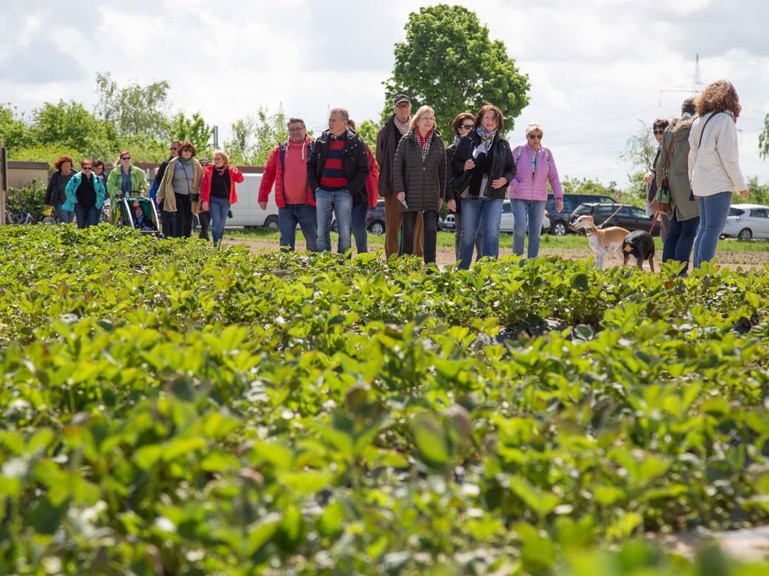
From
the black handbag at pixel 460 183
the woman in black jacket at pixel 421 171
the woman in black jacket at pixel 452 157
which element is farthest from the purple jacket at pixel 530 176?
the woman in black jacket at pixel 421 171

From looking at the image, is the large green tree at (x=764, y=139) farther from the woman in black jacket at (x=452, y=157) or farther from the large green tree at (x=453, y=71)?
the woman in black jacket at (x=452, y=157)

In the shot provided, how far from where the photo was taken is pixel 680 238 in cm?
988

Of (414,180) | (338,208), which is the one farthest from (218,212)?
(414,180)

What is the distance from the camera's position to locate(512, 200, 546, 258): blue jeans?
1120cm

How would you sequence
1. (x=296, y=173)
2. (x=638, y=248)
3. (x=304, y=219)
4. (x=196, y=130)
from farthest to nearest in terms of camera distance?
(x=196, y=130)
(x=638, y=248)
(x=304, y=219)
(x=296, y=173)

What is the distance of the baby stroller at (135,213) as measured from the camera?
18.2m

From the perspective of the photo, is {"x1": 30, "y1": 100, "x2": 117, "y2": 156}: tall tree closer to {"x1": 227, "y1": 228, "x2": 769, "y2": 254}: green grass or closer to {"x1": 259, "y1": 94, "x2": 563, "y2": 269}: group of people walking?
{"x1": 227, "y1": 228, "x2": 769, "y2": 254}: green grass

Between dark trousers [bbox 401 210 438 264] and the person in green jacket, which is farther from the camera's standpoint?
the person in green jacket

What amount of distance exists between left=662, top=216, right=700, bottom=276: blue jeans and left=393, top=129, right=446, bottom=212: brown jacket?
2.44 metres

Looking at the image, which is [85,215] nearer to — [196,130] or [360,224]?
[360,224]

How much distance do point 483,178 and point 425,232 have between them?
0.86 metres

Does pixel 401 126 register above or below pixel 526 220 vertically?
above

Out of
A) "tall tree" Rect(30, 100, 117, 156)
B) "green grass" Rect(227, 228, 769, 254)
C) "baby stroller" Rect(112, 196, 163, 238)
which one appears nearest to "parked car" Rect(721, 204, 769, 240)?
"green grass" Rect(227, 228, 769, 254)

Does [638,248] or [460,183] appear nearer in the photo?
Answer: [460,183]
